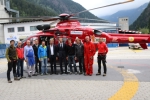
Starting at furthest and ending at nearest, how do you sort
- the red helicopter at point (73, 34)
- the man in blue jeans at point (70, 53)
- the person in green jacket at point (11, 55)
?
the red helicopter at point (73, 34) → the man in blue jeans at point (70, 53) → the person in green jacket at point (11, 55)

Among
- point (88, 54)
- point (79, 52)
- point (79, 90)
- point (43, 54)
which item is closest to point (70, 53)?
point (79, 52)

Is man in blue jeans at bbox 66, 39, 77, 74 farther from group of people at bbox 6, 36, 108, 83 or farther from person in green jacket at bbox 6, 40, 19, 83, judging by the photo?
person in green jacket at bbox 6, 40, 19, 83

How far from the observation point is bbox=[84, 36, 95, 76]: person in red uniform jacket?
32.4 feet

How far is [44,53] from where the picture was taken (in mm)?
10242

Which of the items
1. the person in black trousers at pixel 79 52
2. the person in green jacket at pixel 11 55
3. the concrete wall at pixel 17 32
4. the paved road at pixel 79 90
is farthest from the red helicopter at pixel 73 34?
the concrete wall at pixel 17 32

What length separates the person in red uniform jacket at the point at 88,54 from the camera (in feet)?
32.4

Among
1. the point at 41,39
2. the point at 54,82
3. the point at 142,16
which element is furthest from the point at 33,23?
the point at 142,16

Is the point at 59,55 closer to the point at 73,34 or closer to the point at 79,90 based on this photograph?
the point at 73,34

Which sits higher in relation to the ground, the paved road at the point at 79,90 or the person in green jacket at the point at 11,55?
the person in green jacket at the point at 11,55

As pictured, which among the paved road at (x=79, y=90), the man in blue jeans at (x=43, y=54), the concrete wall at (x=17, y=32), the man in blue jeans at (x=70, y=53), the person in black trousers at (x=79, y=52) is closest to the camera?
the paved road at (x=79, y=90)

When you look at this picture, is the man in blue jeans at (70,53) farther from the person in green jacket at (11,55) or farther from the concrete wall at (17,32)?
the concrete wall at (17,32)

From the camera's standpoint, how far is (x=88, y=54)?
9.92m

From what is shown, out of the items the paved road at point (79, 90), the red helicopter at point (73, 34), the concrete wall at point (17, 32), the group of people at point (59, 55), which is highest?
the concrete wall at point (17, 32)

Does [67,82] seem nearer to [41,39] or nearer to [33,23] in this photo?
[41,39]
